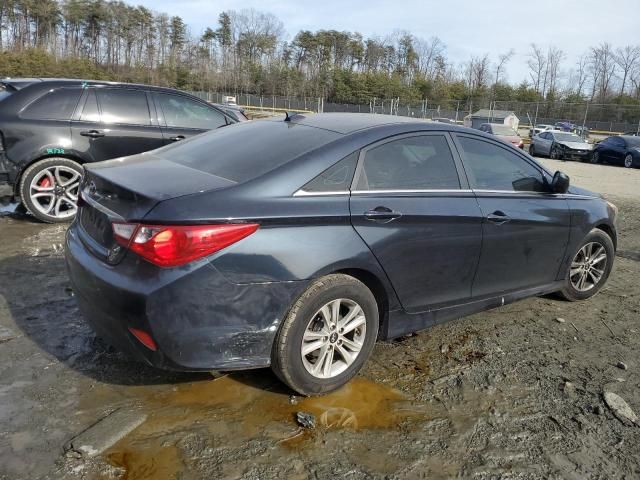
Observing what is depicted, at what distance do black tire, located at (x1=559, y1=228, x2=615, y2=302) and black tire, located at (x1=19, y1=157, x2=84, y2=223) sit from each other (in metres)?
5.24

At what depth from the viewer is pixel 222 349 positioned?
8.83 feet

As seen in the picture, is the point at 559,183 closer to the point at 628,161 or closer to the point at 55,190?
the point at 55,190

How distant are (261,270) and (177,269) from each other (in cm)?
41

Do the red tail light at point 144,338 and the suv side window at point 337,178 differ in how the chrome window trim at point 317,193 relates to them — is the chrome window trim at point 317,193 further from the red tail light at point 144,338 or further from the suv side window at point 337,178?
the red tail light at point 144,338

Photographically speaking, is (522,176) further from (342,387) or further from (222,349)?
(222,349)

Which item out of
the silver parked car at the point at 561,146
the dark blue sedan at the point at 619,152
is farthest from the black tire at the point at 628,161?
the silver parked car at the point at 561,146

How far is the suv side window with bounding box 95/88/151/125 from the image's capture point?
6754 mm

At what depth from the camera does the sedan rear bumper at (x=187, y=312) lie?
2.55 m

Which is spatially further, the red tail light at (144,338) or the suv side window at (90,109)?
the suv side window at (90,109)

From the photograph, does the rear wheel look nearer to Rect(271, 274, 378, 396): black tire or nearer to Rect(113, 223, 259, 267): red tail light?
Rect(271, 274, 378, 396): black tire

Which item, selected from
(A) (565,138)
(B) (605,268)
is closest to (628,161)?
(A) (565,138)

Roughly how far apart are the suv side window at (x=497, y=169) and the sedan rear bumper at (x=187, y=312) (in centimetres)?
174

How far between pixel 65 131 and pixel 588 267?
19.3 feet

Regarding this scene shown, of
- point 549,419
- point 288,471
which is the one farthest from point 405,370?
point 288,471
